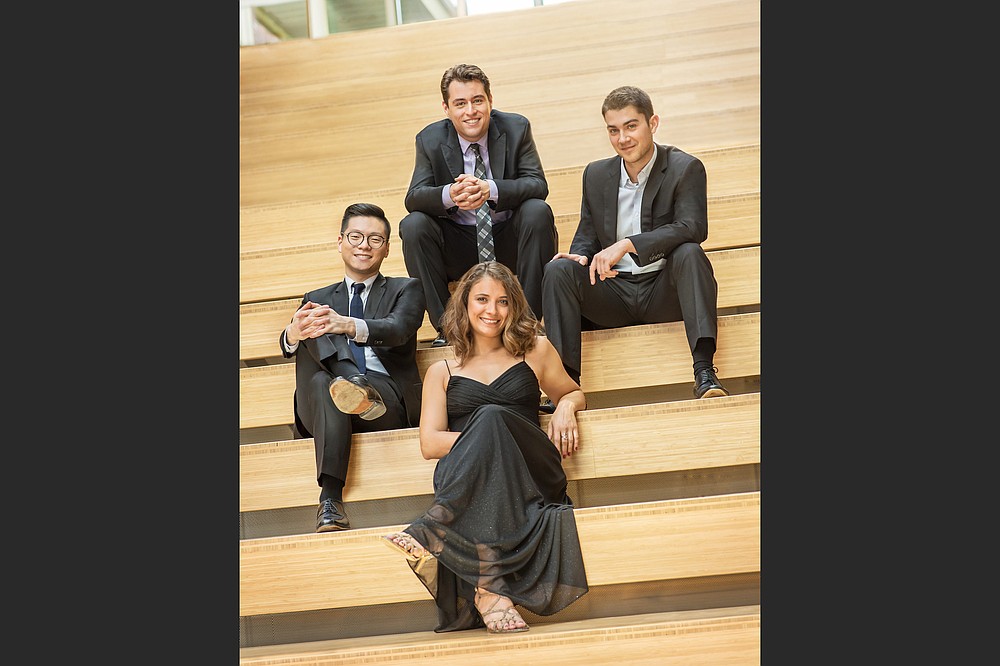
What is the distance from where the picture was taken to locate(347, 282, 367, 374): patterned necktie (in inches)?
121

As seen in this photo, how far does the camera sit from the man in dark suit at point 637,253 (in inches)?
124

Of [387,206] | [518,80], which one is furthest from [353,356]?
[518,80]

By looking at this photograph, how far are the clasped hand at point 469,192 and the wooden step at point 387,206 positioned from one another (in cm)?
68

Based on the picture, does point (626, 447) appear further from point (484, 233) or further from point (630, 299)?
point (484, 233)

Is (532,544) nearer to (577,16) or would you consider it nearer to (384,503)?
(384,503)

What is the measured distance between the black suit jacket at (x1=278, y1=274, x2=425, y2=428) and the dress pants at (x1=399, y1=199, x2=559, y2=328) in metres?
0.18

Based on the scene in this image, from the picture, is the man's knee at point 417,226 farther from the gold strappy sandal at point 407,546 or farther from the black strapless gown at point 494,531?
the gold strappy sandal at point 407,546

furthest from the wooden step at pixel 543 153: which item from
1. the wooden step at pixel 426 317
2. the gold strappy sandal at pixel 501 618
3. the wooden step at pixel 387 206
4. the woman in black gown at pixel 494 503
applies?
the gold strappy sandal at pixel 501 618

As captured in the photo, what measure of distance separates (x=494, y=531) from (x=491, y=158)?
1.38 metres

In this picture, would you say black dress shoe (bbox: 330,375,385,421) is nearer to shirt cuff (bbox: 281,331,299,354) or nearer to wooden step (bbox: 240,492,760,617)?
shirt cuff (bbox: 281,331,299,354)

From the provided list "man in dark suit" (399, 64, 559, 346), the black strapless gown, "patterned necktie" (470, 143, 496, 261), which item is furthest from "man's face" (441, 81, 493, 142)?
the black strapless gown

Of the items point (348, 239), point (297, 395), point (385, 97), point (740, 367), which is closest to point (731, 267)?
point (740, 367)

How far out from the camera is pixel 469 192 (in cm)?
338

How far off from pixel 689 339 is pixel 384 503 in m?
0.99
